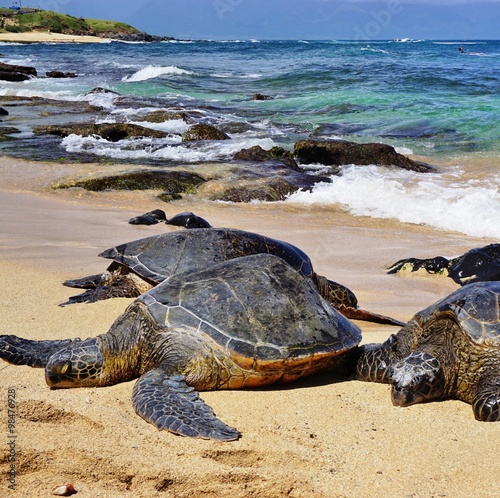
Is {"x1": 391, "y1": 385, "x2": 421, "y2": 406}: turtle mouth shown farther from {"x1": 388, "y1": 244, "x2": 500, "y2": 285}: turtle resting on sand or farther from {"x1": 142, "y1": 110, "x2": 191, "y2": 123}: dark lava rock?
{"x1": 142, "y1": 110, "x2": 191, "y2": 123}: dark lava rock

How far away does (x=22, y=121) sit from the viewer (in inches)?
744

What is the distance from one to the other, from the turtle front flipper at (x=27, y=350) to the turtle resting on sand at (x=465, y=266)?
13.2 feet

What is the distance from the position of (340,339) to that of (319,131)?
15222mm

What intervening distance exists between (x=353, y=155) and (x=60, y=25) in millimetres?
102074

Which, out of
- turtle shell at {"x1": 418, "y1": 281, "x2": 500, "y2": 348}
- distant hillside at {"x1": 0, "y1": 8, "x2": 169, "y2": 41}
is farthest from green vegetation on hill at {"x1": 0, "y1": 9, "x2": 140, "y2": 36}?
turtle shell at {"x1": 418, "y1": 281, "x2": 500, "y2": 348}

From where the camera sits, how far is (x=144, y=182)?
10.9m

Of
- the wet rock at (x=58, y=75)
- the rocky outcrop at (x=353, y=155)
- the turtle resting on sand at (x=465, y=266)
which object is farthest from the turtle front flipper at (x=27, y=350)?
the wet rock at (x=58, y=75)

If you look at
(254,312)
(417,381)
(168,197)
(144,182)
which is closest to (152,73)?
(144,182)

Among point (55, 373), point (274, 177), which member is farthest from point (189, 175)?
point (55, 373)

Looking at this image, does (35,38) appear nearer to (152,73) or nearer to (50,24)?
(50,24)

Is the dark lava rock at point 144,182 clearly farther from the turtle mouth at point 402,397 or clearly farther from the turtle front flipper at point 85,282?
the turtle mouth at point 402,397

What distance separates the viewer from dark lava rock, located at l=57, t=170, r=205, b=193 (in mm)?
10641

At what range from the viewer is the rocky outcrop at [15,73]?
33.2 m

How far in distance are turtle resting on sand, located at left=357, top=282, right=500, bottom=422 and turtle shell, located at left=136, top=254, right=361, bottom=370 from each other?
380 mm
